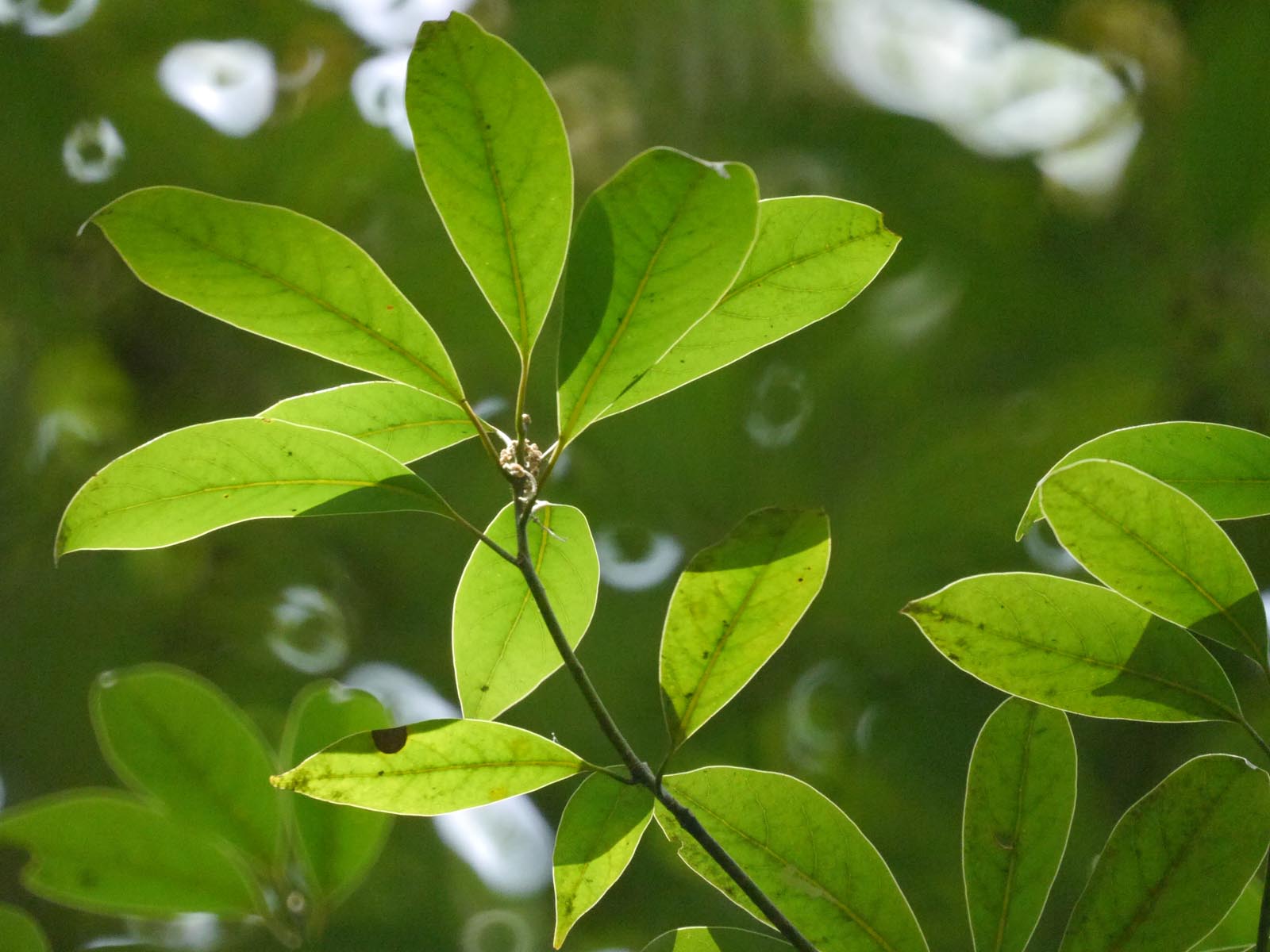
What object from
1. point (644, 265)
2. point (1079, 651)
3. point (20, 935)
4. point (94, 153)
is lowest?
point (1079, 651)

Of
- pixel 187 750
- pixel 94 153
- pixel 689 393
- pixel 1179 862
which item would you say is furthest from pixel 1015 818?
pixel 94 153

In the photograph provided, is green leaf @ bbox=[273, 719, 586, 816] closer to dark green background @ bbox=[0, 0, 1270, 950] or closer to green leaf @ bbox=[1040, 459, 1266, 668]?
green leaf @ bbox=[1040, 459, 1266, 668]

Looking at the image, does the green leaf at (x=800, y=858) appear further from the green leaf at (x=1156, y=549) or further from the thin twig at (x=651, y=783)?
the green leaf at (x=1156, y=549)

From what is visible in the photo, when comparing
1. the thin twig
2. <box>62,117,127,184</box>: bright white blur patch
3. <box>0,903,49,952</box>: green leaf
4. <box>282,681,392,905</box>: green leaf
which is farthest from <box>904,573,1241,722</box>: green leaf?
<box>62,117,127,184</box>: bright white blur patch

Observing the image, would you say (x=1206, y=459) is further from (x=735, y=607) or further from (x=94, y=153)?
(x=94, y=153)

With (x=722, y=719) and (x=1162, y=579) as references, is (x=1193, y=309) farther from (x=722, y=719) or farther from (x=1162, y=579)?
(x=1162, y=579)

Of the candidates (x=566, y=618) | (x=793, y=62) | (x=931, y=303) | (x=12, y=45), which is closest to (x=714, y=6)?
(x=793, y=62)
